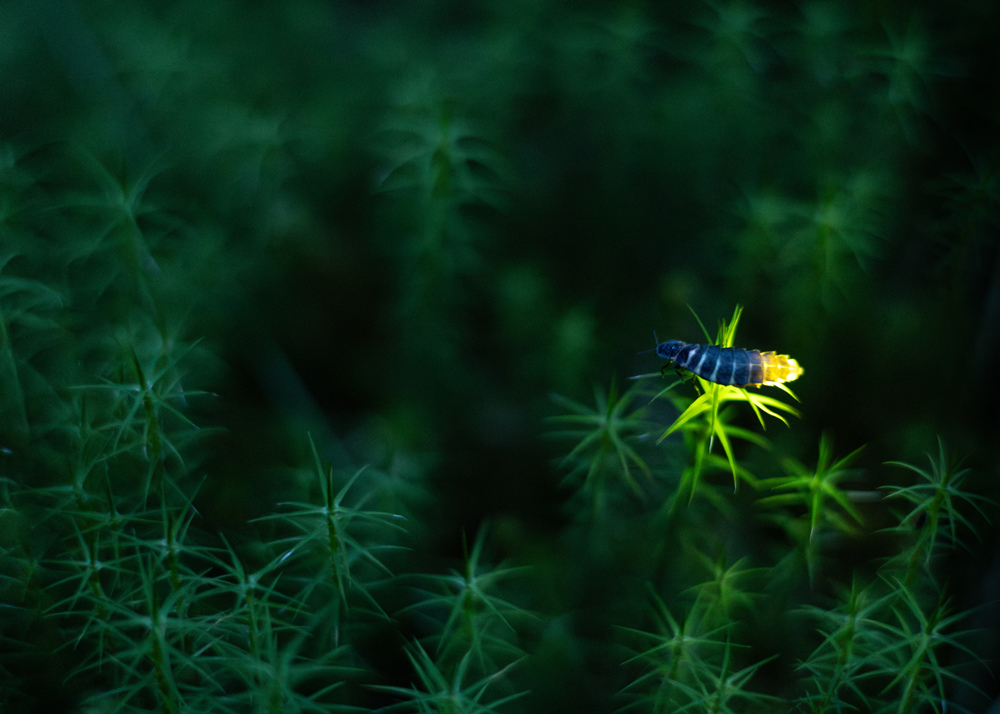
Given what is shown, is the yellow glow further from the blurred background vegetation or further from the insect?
the blurred background vegetation

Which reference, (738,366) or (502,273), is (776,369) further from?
(502,273)

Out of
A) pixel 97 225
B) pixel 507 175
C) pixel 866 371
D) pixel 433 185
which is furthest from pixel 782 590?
pixel 97 225

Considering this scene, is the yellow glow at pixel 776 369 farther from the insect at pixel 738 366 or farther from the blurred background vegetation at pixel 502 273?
the blurred background vegetation at pixel 502 273

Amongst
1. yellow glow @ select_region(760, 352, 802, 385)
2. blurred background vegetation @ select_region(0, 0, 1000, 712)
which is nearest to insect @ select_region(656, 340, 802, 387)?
yellow glow @ select_region(760, 352, 802, 385)

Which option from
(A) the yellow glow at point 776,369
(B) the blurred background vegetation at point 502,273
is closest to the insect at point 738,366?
(A) the yellow glow at point 776,369

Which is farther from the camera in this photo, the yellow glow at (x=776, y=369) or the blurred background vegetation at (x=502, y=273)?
the blurred background vegetation at (x=502, y=273)

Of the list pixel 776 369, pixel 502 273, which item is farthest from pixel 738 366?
pixel 502 273
